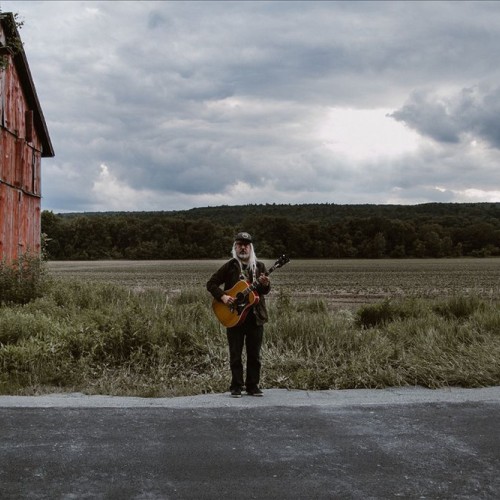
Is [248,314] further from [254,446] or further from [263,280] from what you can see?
[254,446]

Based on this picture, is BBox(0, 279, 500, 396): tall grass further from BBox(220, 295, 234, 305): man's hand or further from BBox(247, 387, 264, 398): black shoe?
BBox(220, 295, 234, 305): man's hand

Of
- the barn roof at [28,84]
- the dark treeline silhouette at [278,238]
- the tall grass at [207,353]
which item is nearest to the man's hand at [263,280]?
the tall grass at [207,353]

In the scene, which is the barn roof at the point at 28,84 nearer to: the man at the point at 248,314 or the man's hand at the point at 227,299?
the man at the point at 248,314

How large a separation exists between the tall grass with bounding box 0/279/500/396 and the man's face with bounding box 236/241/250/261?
166 centimetres

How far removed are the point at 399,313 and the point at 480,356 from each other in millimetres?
5824

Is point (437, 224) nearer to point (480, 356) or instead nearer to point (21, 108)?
point (21, 108)

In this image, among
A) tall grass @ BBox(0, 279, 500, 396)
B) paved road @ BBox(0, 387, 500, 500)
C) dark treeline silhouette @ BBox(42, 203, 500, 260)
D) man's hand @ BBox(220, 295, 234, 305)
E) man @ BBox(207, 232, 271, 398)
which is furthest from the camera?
dark treeline silhouette @ BBox(42, 203, 500, 260)

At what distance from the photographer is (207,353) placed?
9.81 meters

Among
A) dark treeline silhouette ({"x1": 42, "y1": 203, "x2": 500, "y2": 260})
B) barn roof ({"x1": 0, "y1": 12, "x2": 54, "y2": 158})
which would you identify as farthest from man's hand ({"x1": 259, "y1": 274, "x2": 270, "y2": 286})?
dark treeline silhouette ({"x1": 42, "y1": 203, "x2": 500, "y2": 260})

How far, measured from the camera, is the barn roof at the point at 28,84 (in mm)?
18986

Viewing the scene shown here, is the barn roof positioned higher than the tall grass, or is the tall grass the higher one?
the barn roof

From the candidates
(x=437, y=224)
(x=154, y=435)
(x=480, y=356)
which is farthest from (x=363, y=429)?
(x=437, y=224)

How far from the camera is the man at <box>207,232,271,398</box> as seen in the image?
757cm

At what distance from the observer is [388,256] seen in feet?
301
